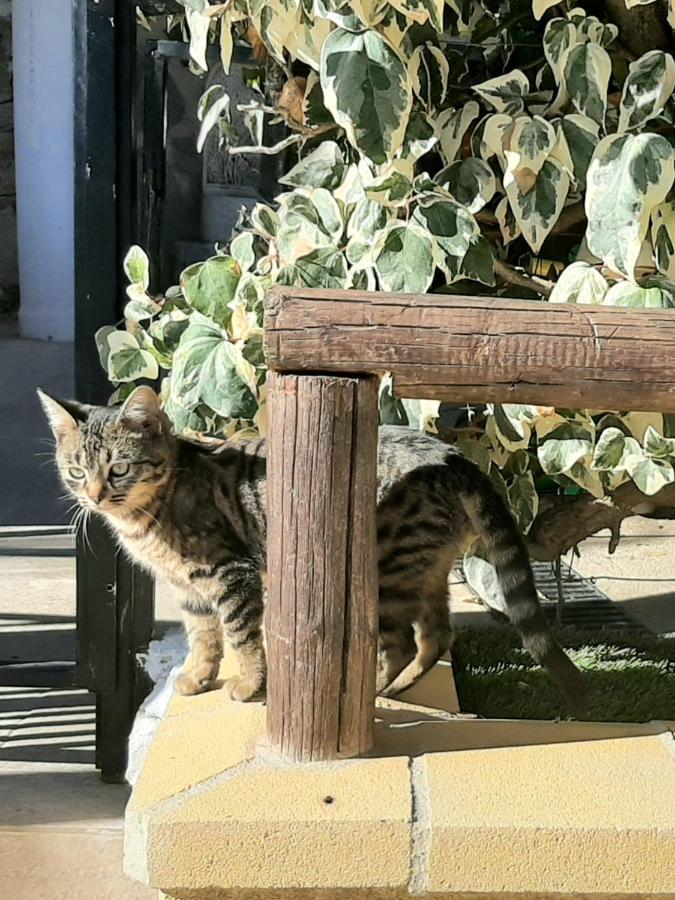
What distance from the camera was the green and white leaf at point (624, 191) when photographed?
6.02 feet

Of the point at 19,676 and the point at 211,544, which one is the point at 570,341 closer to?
the point at 211,544

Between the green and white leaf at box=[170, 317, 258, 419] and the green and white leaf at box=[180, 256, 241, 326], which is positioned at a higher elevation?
the green and white leaf at box=[180, 256, 241, 326]

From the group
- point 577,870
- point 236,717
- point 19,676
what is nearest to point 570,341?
point 577,870

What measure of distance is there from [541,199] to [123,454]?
94 centimetres

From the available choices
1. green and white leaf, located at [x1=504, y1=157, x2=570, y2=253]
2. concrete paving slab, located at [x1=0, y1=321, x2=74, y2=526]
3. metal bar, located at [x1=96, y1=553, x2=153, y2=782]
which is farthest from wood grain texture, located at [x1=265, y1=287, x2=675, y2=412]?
concrete paving slab, located at [x1=0, y1=321, x2=74, y2=526]

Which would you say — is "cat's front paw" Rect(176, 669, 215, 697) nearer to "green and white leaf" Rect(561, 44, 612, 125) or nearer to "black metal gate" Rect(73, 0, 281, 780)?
"black metal gate" Rect(73, 0, 281, 780)

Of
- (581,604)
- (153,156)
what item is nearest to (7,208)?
(581,604)

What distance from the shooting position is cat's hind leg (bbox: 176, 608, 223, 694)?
224 centimetres

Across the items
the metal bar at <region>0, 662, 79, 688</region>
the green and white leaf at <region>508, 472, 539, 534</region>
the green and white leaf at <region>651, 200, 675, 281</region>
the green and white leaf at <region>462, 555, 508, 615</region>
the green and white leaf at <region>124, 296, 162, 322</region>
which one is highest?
the green and white leaf at <region>651, 200, 675, 281</region>

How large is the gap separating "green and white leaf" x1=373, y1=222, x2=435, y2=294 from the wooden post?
405 millimetres

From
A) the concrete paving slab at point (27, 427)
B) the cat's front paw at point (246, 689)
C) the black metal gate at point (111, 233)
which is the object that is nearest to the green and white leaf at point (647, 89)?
the black metal gate at point (111, 233)

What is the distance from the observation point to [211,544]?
2.24 metres

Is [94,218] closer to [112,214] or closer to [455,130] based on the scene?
[112,214]

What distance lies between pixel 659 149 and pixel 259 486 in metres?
0.96
